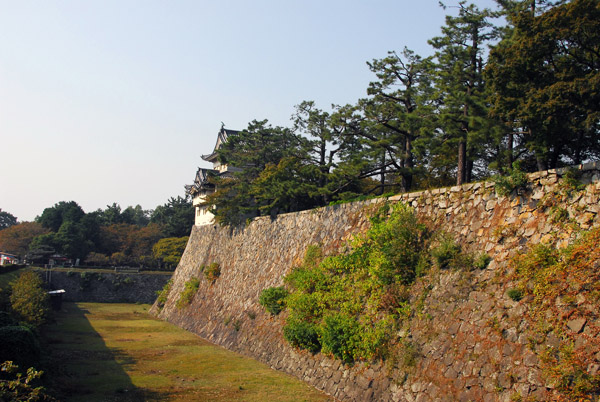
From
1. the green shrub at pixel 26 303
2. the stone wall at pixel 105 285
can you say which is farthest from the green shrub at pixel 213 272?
the stone wall at pixel 105 285

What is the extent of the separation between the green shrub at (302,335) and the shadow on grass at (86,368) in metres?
4.81

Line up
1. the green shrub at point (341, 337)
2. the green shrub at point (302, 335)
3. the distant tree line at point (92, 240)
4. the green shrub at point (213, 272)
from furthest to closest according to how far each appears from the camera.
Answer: the distant tree line at point (92, 240), the green shrub at point (213, 272), the green shrub at point (302, 335), the green shrub at point (341, 337)

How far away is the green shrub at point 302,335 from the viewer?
53.6 ft

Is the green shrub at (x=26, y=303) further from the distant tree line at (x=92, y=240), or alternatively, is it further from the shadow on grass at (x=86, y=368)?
the distant tree line at (x=92, y=240)

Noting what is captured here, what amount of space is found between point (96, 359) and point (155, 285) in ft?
117

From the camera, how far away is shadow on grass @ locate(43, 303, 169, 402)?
555 inches

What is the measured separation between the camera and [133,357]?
67.6 feet

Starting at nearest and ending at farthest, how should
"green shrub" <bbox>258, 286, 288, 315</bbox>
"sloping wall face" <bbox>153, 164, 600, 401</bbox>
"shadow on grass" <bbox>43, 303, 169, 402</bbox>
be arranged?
"sloping wall face" <bbox>153, 164, 600, 401</bbox> < "shadow on grass" <bbox>43, 303, 169, 402</bbox> < "green shrub" <bbox>258, 286, 288, 315</bbox>

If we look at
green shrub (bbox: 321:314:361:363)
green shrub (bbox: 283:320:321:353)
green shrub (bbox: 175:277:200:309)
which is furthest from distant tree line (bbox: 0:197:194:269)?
green shrub (bbox: 321:314:361:363)

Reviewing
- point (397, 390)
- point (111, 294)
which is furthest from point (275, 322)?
point (111, 294)

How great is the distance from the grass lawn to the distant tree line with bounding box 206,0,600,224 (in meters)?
9.31

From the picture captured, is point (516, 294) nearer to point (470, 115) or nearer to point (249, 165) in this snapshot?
point (470, 115)

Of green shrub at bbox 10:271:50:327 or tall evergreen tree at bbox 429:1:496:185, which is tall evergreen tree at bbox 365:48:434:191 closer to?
tall evergreen tree at bbox 429:1:496:185

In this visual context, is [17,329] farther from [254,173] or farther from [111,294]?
[111,294]
